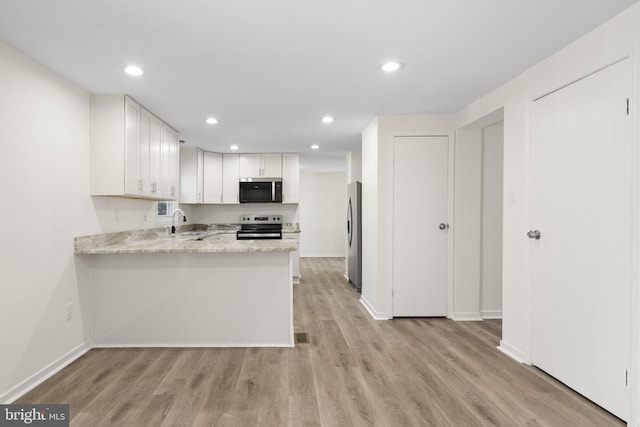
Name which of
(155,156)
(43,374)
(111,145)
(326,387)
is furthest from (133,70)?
(326,387)

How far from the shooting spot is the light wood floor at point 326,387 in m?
2.01

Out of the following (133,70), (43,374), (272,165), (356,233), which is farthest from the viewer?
(272,165)

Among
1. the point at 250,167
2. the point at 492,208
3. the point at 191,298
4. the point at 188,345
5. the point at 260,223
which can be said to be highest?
the point at 250,167

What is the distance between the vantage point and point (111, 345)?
3092 millimetres

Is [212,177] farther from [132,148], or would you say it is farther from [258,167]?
[132,148]

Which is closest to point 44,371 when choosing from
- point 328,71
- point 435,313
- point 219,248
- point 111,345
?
point 111,345

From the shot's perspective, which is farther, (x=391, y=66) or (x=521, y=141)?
(x=521, y=141)

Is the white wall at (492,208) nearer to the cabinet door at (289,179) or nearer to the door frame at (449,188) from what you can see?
the door frame at (449,188)

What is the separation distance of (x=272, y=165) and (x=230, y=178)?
77 centimetres

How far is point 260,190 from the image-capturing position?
6.11 m

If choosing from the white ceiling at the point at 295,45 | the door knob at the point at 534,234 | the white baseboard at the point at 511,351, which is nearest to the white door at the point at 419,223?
the white ceiling at the point at 295,45

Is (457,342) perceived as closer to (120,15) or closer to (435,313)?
(435,313)

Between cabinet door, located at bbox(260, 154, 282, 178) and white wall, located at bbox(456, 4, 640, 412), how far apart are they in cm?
362

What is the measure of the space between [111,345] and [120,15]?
8.64 ft
